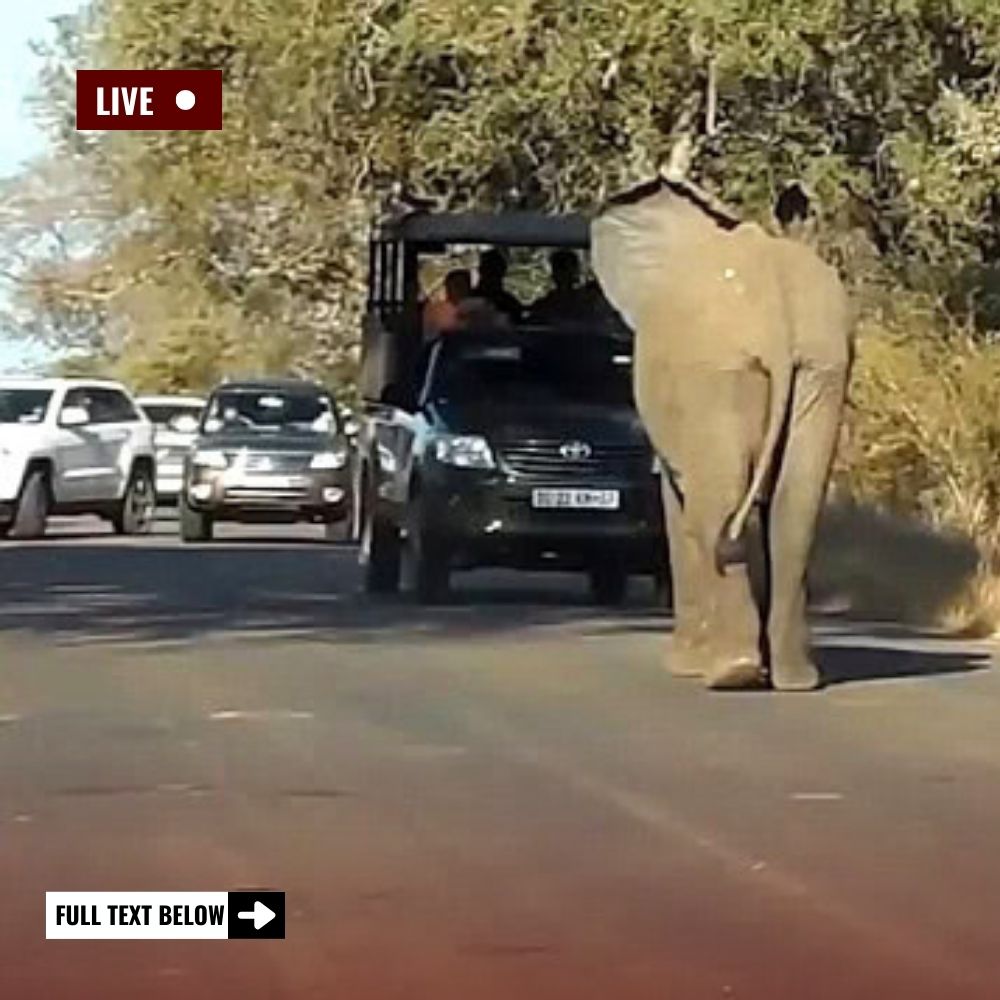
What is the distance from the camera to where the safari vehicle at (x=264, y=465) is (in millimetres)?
36969

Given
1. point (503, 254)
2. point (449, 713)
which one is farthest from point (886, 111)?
point (449, 713)

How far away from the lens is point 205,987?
974 centimetres

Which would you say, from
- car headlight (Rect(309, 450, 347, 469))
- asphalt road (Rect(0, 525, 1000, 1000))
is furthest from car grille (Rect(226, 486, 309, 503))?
asphalt road (Rect(0, 525, 1000, 1000))

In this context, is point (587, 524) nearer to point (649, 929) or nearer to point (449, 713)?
point (449, 713)

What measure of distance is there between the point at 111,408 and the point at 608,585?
15.5 m

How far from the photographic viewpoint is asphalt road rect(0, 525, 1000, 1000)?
33.1 feet

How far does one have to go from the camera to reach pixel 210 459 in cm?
3734

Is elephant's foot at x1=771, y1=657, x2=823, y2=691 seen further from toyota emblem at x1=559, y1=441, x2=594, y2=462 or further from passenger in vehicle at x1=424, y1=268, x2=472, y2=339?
passenger in vehicle at x1=424, y1=268, x2=472, y2=339

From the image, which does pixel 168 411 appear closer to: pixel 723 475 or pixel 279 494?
pixel 279 494

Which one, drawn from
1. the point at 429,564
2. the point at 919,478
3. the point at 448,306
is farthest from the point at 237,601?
the point at 919,478

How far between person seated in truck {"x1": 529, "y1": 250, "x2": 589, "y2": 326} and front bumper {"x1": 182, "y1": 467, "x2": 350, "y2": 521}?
1046 centimetres

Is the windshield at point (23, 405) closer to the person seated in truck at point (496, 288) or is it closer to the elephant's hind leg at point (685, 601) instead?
the person seated in truck at point (496, 288)

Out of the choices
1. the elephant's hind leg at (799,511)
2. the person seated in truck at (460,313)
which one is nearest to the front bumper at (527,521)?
the person seated in truck at (460,313)

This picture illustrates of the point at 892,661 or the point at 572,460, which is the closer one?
the point at 892,661
